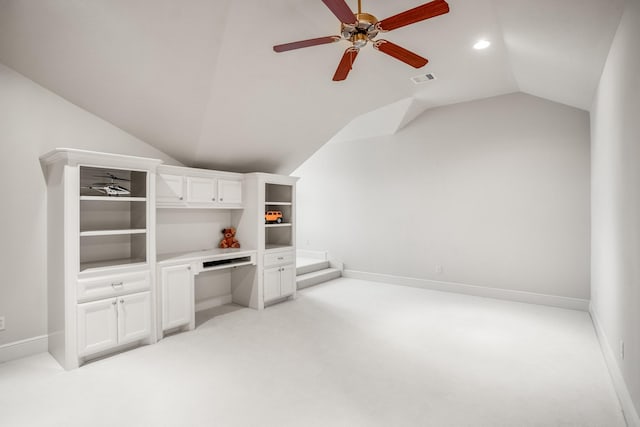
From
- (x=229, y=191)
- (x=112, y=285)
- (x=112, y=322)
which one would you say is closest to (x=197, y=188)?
(x=229, y=191)

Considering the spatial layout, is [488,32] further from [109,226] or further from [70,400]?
[70,400]

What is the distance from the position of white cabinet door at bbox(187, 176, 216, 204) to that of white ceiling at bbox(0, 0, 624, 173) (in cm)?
38

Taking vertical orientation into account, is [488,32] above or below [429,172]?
above

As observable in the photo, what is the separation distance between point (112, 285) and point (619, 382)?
404cm

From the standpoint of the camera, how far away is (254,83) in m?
3.30

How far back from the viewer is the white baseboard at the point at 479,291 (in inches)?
169

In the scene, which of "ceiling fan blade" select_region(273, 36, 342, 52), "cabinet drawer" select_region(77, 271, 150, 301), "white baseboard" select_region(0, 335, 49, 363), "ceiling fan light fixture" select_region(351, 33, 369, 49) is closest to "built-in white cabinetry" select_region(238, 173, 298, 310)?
"cabinet drawer" select_region(77, 271, 150, 301)

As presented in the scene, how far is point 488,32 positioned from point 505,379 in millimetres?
2944

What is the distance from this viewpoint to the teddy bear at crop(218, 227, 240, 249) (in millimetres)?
4508

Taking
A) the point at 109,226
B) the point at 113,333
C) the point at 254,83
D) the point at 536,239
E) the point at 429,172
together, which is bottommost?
the point at 113,333

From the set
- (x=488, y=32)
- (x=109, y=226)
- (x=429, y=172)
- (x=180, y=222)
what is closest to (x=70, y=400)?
(x=109, y=226)

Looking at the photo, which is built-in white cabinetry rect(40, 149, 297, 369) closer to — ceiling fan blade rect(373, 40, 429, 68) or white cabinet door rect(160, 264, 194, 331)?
white cabinet door rect(160, 264, 194, 331)

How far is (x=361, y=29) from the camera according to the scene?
2.10 metres

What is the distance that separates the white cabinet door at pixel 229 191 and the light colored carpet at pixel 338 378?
1.51 meters
